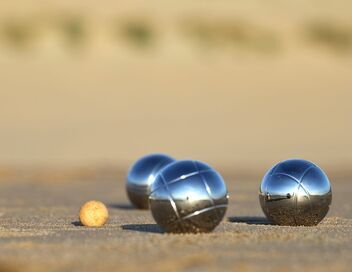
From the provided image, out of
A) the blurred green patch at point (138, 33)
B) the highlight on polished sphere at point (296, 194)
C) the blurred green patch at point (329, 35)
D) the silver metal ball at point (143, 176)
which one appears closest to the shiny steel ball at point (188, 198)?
the highlight on polished sphere at point (296, 194)

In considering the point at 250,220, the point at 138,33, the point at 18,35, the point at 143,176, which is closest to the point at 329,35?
the point at 138,33

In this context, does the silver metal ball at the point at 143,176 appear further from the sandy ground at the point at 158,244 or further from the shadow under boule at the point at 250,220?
the shadow under boule at the point at 250,220

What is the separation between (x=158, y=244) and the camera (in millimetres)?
13180

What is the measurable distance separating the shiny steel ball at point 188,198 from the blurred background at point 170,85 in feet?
82.7

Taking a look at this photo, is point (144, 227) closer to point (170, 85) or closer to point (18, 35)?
point (170, 85)

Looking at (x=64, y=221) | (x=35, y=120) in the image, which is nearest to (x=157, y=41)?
(x=35, y=120)

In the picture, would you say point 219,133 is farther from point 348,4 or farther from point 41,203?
point 348,4

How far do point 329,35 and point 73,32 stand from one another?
18131mm

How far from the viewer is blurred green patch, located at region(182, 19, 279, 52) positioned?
6337 centimetres

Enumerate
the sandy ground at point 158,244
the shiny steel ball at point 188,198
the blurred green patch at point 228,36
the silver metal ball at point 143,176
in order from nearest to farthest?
1. the sandy ground at point 158,244
2. the shiny steel ball at point 188,198
3. the silver metal ball at point 143,176
4. the blurred green patch at point 228,36

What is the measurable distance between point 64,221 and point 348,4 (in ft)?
223

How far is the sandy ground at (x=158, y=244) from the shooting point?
11531 mm

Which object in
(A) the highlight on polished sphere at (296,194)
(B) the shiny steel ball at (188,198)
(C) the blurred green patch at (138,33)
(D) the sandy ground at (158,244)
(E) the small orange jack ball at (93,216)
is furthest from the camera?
(C) the blurred green patch at (138,33)

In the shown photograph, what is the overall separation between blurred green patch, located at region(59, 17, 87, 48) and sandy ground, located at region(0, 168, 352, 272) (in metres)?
39.5
